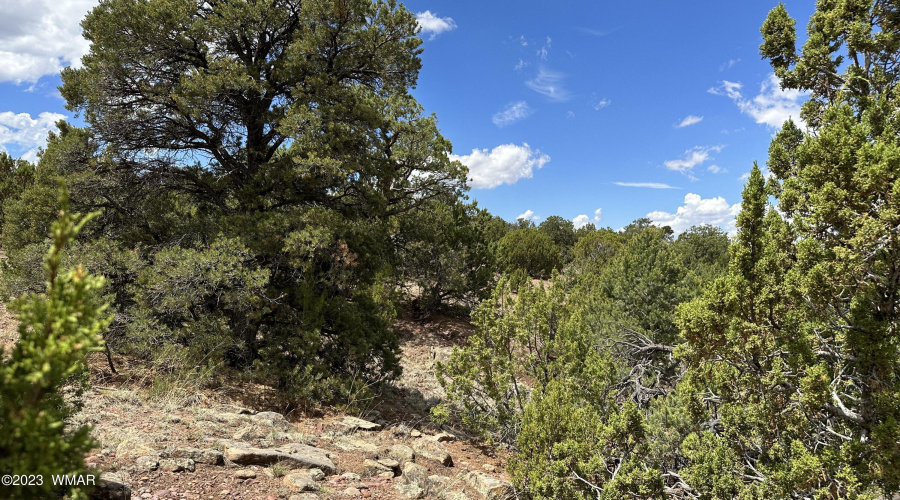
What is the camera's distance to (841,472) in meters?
3.04

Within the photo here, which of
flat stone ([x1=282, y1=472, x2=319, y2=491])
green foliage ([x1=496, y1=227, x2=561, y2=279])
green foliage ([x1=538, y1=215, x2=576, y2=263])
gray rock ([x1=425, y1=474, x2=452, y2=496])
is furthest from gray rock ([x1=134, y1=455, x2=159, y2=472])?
green foliage ([x1=538, y1=215, x2=576, y2=263])

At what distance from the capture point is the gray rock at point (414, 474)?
5141mm

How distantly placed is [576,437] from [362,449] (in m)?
2.94

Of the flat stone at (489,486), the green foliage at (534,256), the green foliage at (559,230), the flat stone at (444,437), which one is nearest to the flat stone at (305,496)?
the flat stone at (489,486)

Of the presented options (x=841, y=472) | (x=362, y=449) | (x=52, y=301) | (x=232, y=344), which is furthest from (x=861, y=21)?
(x=232, y=344)

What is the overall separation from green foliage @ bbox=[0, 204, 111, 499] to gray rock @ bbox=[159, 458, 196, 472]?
3090 mm

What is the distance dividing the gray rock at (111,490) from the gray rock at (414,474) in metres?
2.92

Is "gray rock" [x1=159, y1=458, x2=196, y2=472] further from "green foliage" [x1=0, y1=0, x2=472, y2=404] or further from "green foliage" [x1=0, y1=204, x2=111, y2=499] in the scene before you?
"green foliage" [x1=0, y1=204, x2=111, y2=499]

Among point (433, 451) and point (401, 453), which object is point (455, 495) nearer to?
point (401, 453)

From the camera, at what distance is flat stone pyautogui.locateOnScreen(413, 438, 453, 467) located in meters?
6.24

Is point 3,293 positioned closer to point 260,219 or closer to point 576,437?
point 260,219

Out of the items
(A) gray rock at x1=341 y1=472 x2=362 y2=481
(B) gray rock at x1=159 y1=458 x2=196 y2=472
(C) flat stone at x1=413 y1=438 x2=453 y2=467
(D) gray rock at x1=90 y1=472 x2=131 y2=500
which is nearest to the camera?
(D) gray rock at x1=90 y1=472 x2=131 y2=500

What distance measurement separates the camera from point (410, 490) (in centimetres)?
484

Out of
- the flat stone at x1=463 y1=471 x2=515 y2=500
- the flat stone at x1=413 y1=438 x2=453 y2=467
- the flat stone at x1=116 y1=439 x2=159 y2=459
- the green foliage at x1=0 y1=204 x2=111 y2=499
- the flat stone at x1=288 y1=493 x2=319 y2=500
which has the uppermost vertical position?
the green foliage at x1=0 y1=204 x2=111 y2=499
